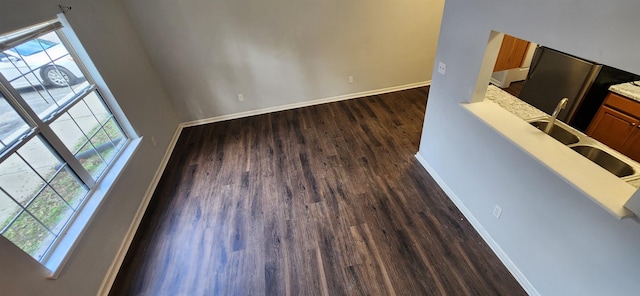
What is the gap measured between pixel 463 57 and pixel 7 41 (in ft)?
9.94

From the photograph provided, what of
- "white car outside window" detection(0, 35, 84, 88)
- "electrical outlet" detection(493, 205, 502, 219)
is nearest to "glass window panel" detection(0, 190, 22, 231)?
"white car outside window" detection(0, 35, 84, 88)

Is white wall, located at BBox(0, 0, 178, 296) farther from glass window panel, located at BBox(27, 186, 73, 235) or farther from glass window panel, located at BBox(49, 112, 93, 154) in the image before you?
glass window panel, located at BBox(49, 112, 93, 154)

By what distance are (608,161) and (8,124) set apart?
3.72 metres

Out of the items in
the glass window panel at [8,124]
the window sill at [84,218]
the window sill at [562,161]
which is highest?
the glass window panel at [8,124]

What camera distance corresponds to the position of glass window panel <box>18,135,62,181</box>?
1.63m

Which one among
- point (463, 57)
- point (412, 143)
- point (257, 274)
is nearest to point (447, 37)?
point (463, 57)

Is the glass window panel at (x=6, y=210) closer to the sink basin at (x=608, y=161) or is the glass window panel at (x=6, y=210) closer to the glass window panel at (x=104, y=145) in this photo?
the glass window panel at (x=104, y=145)

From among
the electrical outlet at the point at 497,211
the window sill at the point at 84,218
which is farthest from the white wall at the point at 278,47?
the electrical outlet at the point at 497,211

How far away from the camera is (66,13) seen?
6.50 ft

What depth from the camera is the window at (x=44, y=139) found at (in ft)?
5.01

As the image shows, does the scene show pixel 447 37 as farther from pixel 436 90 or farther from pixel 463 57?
pixel 436 90

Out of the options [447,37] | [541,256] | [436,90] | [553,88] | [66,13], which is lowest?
[541,256]

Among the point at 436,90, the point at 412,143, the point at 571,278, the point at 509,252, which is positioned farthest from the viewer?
the point at 412,143

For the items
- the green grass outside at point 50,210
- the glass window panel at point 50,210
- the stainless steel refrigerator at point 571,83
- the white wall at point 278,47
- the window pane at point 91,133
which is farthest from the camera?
the white wall at point 278,47
